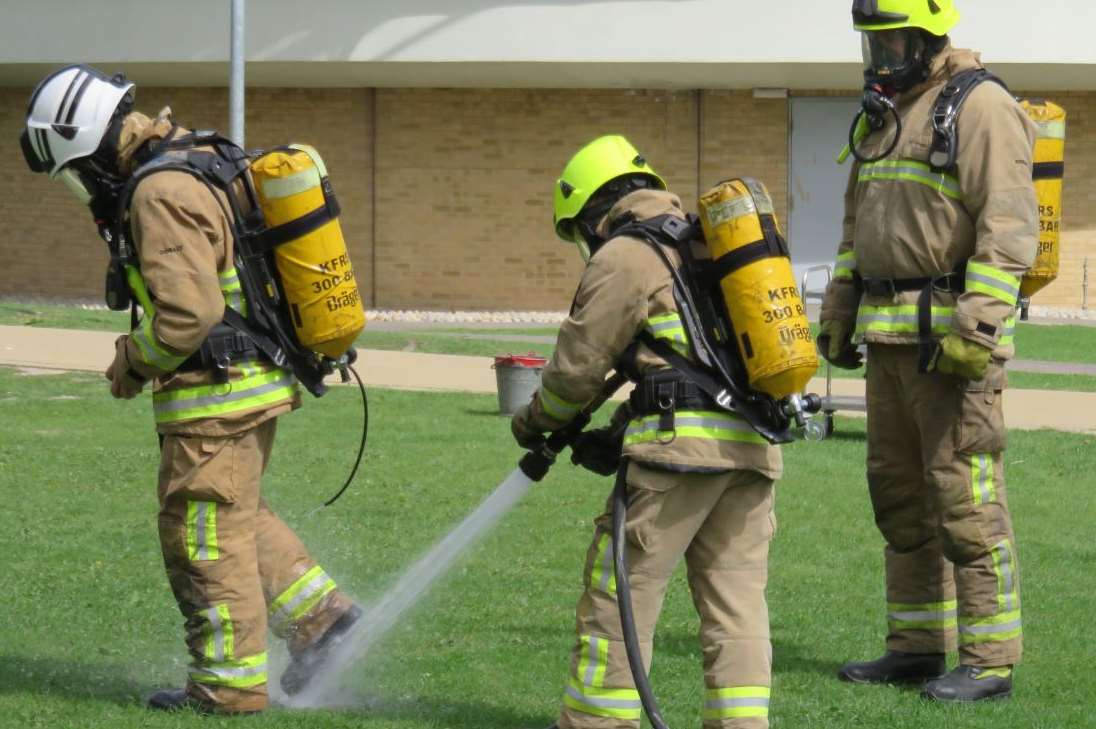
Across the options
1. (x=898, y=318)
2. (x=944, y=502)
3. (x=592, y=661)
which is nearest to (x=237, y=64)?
(x=898, y=318)

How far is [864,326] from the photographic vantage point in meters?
6.02

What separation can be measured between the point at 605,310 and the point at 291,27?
19.9 metres

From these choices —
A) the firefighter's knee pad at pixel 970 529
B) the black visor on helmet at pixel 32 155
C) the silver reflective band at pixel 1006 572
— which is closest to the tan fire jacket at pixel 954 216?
the firefighter's knee pad at pixel 970 529

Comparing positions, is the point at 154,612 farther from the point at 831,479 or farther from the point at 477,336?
the point at 477,336

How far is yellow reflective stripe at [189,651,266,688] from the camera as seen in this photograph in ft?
18.2

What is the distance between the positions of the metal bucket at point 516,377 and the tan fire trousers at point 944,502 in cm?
611

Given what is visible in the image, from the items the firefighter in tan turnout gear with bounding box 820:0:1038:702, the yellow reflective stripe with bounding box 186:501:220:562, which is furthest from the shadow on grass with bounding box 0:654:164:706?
the firefighter in tan turnout gear with bounding box 820:0:1038:702

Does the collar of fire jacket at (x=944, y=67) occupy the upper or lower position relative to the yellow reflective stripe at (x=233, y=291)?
upper

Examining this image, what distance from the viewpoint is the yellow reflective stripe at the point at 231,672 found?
5543mm

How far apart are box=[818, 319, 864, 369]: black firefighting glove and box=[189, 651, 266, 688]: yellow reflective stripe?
90.4 inches

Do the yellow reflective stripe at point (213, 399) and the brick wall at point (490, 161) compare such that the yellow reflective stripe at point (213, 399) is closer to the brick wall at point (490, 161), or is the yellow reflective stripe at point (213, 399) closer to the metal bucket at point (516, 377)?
the metal bucket at point (516, 377)

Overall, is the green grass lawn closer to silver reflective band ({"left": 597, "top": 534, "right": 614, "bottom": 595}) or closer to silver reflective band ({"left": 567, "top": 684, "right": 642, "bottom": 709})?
silver reflective band ({"left": 567, "top": 684, "right": 642, "bottom": 709})

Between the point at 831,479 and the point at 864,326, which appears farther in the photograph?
the point at 831,479

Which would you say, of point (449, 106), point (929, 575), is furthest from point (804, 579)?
point (449, 106)
